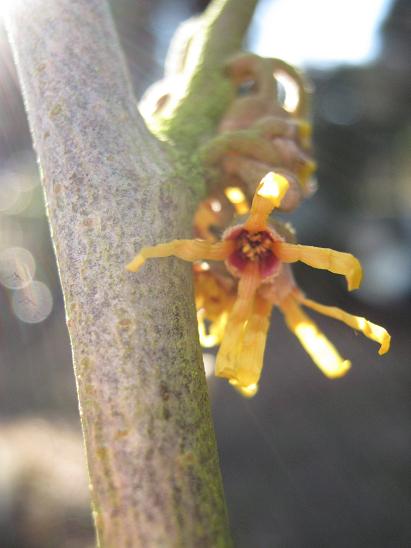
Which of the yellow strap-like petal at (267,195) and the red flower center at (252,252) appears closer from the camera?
the yellow strap-like petal at (267,195)

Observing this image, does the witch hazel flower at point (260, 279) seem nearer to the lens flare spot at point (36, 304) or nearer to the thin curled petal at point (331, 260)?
the thin curled petal at point (331, 260)

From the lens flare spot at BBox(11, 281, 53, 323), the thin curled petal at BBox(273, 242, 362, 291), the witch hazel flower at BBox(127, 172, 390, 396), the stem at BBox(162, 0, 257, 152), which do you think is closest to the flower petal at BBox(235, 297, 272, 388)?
the witch hazel flower at BBox(127, 172, 390, 396)

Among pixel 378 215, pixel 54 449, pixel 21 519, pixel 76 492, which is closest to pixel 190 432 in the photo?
pixel 21 519

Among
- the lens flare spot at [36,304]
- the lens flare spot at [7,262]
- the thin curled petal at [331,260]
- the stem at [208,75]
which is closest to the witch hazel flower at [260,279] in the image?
the thin curled petal at [331,260]

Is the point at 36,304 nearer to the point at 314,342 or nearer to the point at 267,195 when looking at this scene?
the point at 314,342

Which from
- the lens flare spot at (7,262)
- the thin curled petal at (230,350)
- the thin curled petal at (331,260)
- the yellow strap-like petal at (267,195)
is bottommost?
the thin curled petal at (230,350)

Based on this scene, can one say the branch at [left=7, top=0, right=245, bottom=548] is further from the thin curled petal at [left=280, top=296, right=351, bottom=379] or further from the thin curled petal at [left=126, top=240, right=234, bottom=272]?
the thin curled petal at [left=280, top=296, right=351, bottom=379]

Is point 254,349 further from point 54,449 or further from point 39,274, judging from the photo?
point 39,274
